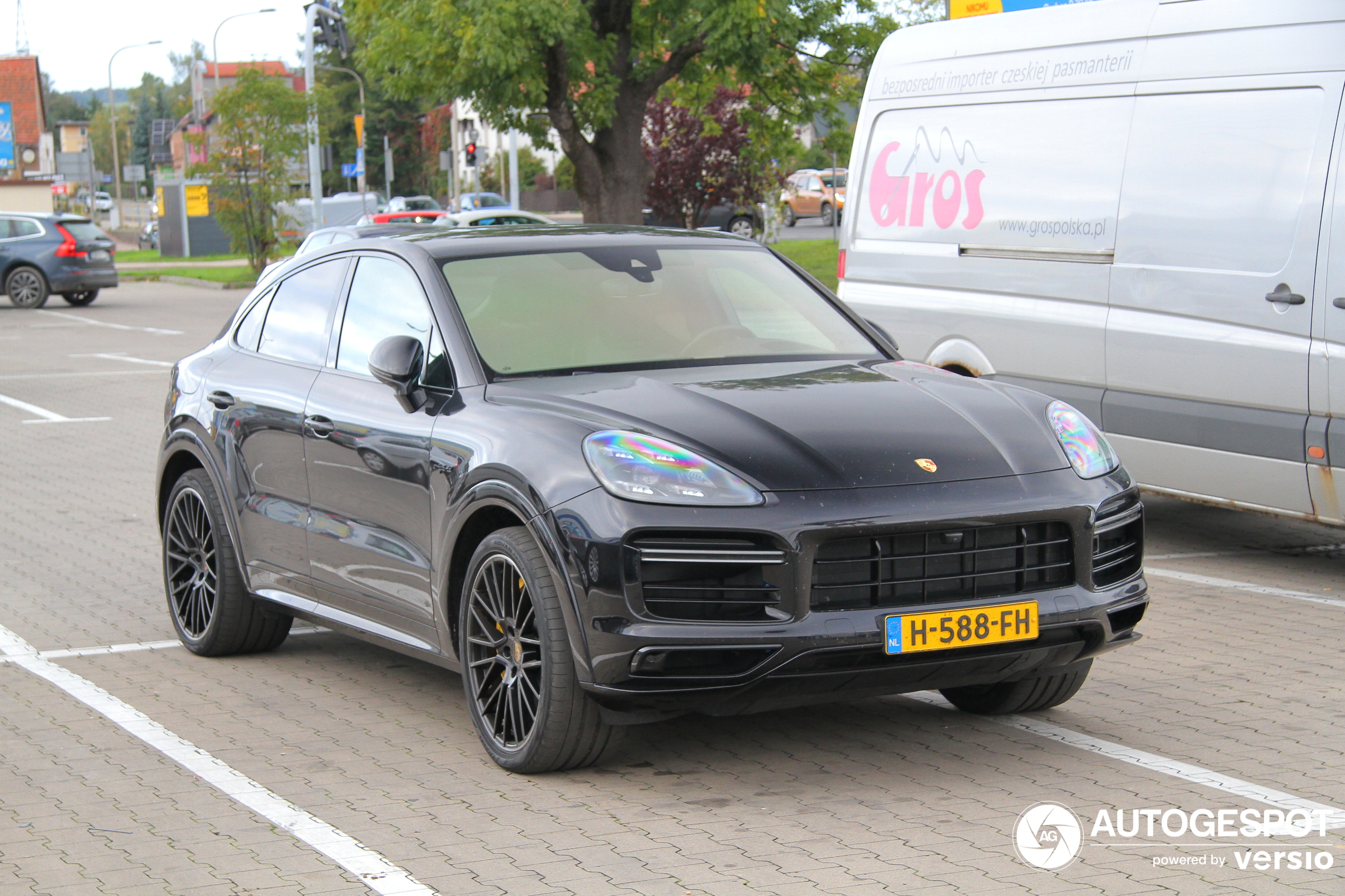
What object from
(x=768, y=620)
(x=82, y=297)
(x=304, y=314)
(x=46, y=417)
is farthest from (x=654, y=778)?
(x=82, y=297)

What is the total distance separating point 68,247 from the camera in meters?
31.8

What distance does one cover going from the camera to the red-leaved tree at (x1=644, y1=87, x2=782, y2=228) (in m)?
32.6

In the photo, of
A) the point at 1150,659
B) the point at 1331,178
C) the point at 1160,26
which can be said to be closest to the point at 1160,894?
the point at 1150,659

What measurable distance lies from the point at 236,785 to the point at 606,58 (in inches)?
871

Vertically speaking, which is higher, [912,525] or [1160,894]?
[912,525]

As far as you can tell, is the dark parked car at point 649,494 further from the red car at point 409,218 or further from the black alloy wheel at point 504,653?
the red car at point 409,218

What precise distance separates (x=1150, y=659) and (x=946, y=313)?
3.46 meters

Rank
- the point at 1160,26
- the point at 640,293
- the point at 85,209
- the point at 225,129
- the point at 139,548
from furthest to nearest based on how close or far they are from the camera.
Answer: the point at 85,209 < the point at 225,129 < the point at 139,548 < the point at 1160,26 < the point at 640,293

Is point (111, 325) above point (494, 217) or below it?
below

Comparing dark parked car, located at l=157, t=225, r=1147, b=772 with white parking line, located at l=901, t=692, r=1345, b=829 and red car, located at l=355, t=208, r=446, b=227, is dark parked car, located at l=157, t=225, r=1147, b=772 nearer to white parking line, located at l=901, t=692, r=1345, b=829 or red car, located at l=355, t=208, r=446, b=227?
white parking line, located at l=901, t=692, r=1345, b=829

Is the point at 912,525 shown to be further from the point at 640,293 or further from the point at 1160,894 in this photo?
the point at 640,293

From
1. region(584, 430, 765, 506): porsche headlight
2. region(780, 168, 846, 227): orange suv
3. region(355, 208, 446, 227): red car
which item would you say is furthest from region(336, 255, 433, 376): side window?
region(780, 168, 846, 227): orange suv

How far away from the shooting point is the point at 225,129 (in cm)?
3916

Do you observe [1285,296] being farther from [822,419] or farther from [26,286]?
[26,286]
